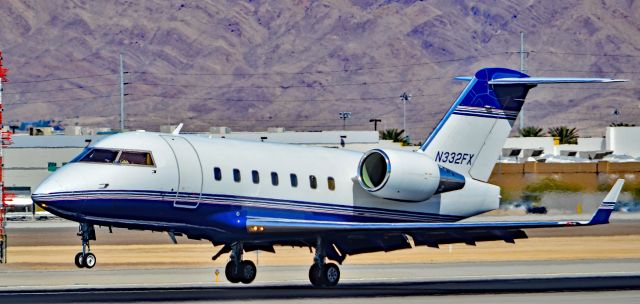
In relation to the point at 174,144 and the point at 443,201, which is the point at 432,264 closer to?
the point at 443,201

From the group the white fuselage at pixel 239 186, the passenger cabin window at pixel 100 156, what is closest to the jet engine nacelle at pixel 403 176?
the white fuselage at pixel 239 186

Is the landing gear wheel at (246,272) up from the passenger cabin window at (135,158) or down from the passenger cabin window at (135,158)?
down

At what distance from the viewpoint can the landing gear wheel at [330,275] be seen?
132ft

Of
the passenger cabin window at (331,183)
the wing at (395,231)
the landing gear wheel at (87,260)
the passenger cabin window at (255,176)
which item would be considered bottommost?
the landing gear wheel at (87,260)

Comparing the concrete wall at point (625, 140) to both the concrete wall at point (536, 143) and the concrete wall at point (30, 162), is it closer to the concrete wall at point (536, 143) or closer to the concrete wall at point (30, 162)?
the concrete wall at point (536, 143)

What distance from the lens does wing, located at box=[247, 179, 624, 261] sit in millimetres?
38344

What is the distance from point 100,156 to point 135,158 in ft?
3.10

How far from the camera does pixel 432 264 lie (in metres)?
53.1

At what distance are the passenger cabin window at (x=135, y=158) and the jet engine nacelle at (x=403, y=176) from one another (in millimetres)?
7123

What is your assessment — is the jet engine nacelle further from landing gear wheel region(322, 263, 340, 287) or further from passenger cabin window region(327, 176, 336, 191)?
landing gear wheel region(322, 263, 340, 287)

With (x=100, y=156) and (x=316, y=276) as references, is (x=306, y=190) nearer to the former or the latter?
(x=316, y=276)

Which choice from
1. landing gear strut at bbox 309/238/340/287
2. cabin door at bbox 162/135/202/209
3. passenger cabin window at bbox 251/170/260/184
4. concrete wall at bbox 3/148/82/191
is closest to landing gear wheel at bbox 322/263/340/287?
landing gear strut at bbox 309/238/340/287

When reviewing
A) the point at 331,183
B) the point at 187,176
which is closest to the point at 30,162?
the point at 331,183

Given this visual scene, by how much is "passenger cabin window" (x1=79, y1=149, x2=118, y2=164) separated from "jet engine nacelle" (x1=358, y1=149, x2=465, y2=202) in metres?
8.07
